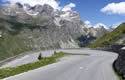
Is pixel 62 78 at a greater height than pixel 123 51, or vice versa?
pixel 123 51

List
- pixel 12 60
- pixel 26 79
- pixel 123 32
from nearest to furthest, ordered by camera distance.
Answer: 1. pixel 26 79
2. pixel 12 60
3. pixel 123 32

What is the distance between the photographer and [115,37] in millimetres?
104625

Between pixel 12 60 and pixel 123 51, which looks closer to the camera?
pixel 123 51

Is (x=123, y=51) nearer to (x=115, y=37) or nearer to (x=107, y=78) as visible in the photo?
(x=107, y=78)

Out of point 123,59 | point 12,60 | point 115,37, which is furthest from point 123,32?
point 123,59

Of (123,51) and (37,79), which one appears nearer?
(37,79)

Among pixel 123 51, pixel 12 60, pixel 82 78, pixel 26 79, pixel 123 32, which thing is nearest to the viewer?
pixel 26 79

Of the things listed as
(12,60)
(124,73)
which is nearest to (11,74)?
(124,73)

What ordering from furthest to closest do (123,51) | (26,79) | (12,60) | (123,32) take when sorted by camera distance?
(123,32)
(12,60)
(123,51)
(26,79)

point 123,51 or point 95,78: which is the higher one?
point 123,51

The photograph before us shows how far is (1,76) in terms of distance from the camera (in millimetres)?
21297

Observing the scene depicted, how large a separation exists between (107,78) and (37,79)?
15.9 feet

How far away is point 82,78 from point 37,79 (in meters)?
3.23

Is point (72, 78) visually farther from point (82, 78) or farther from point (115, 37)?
point (115, 37)
